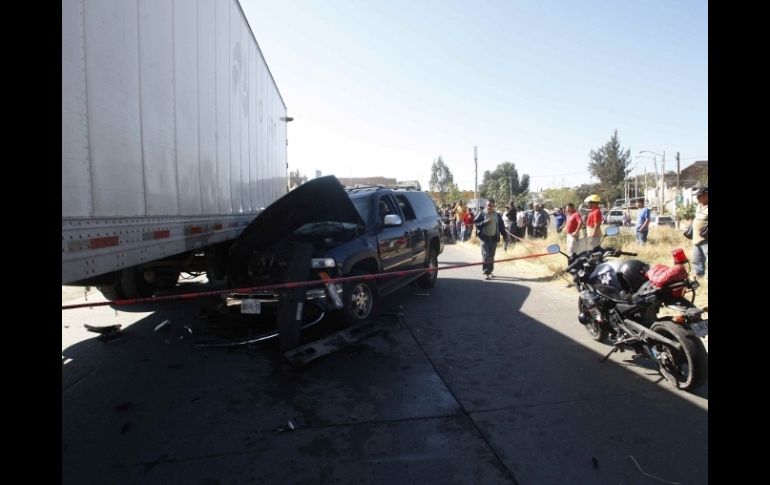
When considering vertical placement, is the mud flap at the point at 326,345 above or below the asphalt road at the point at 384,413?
above

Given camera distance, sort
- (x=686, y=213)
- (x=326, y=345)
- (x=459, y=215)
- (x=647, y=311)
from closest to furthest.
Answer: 1. (x=647, y=311)
2. (x=326, y=345)
3. (x=459, y=215)
4. (x=686, y=213)

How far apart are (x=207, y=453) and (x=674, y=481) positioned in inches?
118

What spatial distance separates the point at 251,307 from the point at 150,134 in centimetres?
243

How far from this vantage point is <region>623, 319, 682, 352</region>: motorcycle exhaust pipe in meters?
3.63

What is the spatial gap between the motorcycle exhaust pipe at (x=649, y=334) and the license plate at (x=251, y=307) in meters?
4.06

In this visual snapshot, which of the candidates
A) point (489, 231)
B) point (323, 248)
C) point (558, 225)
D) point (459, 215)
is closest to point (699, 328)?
point (323, 248)

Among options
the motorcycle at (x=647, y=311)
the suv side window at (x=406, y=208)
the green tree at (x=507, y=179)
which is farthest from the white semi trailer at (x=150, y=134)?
the green tree at (x=507, y=179)

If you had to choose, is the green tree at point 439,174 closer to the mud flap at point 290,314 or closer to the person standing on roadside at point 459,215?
the person standing on roadside at point 459,215

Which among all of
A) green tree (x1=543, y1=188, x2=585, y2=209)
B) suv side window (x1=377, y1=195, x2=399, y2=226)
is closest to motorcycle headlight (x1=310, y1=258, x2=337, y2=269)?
suv side window (x1=377, y1=195, x2=399, y2=226)

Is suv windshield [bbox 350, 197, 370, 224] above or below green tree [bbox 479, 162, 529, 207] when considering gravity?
below

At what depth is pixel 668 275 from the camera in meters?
3.87

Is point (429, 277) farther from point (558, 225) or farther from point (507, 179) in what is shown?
point (507, 179)

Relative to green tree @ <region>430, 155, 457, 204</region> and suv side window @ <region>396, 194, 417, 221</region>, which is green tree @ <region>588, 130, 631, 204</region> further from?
suv side window @ <region>396, 194, 417, 221</region>

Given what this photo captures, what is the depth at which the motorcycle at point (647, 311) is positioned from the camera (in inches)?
142
